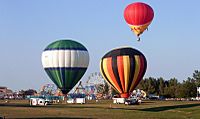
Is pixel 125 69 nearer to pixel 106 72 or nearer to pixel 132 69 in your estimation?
pixel 132 69

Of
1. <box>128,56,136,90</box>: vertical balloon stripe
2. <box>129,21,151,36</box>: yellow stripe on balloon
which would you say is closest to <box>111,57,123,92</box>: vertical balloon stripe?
<box>128,56,136,90</box>: vertical balloon stripe

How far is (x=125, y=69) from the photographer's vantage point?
6631 centimetres

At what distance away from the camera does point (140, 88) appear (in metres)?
170

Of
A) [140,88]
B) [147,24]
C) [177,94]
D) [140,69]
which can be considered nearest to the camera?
[147,24]

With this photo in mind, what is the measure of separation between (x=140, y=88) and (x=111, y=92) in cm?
1087

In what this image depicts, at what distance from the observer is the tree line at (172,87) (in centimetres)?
14412

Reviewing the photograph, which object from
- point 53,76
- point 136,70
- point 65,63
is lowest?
point 53,76

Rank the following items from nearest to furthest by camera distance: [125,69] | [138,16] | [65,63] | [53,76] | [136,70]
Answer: [138,16] < [125,69] < [136,70] < [65,63] < [53,76]

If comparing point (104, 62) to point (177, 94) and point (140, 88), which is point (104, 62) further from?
point (140, 88)

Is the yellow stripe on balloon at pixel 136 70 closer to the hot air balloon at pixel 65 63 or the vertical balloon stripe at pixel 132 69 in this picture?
the vertical balloon stripe at pixel 132 69

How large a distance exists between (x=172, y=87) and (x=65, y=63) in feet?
285

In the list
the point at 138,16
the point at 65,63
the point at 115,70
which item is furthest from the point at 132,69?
the point at 65,63

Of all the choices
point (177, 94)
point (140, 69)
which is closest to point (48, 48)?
point (140, 69)

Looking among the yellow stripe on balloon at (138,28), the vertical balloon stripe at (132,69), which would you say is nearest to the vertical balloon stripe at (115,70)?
the vertical balloon stripe at (132,69)
